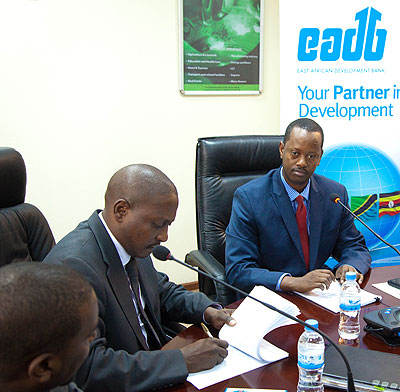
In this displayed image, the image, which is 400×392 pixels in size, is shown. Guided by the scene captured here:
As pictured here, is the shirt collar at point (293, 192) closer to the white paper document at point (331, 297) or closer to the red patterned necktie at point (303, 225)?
the red patterned necktie at point (303, 225)

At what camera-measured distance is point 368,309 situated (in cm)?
158

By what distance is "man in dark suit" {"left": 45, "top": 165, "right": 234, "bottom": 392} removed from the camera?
3.81 ft

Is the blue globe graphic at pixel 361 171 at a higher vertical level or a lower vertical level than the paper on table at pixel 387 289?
higher

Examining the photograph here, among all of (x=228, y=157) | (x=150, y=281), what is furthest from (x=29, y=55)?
(x=150, y=281)

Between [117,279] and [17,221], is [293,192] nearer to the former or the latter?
[117,279]

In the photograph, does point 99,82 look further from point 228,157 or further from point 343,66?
point 343,66

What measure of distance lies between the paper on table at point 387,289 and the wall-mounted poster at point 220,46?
2.08 metres

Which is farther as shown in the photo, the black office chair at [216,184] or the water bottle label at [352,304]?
the black office chair at [216,184]

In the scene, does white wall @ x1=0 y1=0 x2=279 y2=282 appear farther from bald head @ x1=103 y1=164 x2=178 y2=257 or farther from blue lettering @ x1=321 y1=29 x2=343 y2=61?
bald head @ x1=103 y1=164 x2=178 y2=257

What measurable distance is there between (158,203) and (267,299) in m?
0.44

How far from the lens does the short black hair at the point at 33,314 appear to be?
715 mm

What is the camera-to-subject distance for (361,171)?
315 centimetres

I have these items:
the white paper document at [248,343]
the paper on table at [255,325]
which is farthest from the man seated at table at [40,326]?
the paper on table at [255,325]

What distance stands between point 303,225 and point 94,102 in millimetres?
1752
